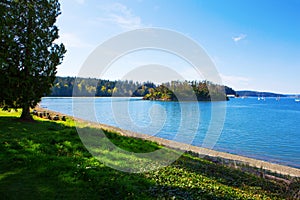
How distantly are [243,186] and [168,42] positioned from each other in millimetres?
9213

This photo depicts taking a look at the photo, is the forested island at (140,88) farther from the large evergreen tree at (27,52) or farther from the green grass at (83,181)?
the green grass at (83,181)

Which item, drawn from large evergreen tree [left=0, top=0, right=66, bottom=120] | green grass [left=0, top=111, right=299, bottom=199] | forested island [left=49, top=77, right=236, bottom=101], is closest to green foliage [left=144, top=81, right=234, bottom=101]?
forested island [left=49, top=77, right=236, bottom=101]

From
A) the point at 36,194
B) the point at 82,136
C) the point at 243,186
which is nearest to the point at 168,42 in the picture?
the point at 82,136

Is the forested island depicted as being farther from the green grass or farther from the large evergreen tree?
the green grass

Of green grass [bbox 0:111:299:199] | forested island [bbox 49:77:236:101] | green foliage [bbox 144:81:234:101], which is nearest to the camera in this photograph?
green grass [bbox 0:111:299:199]

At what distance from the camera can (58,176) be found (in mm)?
7684

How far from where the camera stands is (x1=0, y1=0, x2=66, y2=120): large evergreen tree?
19766mm

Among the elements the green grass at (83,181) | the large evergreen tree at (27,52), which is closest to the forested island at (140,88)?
the large evergreen tree at (27,52)

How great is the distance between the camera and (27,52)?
21.3 meters

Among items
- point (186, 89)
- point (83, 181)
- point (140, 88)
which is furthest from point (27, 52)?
point (186, 89)

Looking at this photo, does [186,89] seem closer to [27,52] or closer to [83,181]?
[27,52]

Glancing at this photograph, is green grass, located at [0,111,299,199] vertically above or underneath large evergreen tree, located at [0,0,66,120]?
underneath

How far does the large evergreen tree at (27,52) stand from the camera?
19766 millimetres

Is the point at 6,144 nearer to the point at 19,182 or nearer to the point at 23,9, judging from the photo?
the point at 19,182
